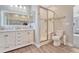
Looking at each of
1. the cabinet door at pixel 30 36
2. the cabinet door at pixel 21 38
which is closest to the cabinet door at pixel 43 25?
the cabinet door at pixel 30 36

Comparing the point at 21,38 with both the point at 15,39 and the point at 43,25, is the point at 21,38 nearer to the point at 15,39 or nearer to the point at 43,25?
the point at 15,39

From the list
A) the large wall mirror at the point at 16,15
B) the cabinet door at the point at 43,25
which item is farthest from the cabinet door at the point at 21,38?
the cabinet door at the point at 43,25

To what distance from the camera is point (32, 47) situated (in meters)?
1.84

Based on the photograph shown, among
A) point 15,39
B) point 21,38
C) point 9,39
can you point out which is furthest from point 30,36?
point 9,39

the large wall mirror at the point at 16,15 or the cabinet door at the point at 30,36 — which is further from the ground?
the large wall mirror at the point at 16,15

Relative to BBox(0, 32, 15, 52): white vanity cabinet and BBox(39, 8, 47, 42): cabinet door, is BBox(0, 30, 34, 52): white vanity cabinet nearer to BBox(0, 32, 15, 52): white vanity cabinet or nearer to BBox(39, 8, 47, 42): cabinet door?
BBox(0, 32, 15, 52): white vanity cabinet

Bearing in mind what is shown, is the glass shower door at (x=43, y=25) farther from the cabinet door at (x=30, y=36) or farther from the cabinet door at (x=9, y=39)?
the cabinet door at (x=9, y=39)

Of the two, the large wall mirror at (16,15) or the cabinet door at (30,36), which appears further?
the cabinet door at (30,36)

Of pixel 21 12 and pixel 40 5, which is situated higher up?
pixel 40 5

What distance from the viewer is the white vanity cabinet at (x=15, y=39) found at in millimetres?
1744
